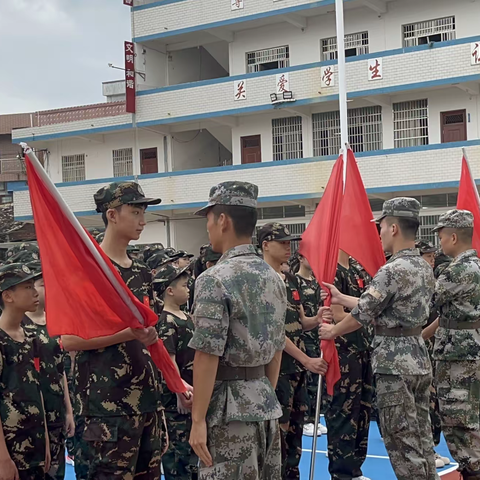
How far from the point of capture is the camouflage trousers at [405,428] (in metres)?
5.11

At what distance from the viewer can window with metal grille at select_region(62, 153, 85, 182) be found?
26.1 meters

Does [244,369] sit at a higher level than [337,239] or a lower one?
lower

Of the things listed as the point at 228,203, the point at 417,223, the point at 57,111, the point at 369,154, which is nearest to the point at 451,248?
the point at 417,223

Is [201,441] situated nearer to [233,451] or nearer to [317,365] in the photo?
[233,451]

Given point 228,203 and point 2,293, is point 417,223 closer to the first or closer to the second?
point 228,203

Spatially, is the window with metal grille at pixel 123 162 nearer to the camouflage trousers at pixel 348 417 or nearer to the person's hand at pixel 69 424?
the camouflage trousers at pixel 348 417

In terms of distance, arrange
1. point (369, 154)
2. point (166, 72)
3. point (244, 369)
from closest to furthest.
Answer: point (244, 369)
point (369, 154)
point (166, 72)

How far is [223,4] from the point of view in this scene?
22188 mm

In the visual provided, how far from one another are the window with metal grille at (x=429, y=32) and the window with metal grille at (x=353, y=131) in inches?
78.0

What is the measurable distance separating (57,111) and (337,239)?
21894mm

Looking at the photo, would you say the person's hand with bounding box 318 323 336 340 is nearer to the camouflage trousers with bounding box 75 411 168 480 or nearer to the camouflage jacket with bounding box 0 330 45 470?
the camouflage trousers with bounding box 75 411 168 480

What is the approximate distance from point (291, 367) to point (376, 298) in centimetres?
108

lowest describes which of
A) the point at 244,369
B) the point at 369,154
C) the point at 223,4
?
the point at 244,369

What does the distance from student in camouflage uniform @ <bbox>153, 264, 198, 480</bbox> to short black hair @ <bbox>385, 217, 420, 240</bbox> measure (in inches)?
64.9
